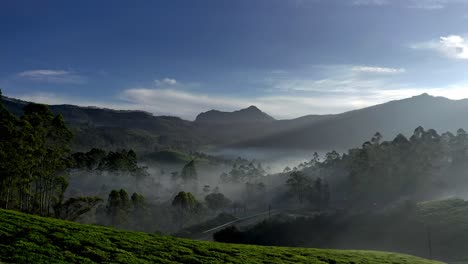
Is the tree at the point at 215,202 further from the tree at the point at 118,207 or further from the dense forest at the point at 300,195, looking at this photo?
the tree at the point at 118,207

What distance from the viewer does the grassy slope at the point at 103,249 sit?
81.4ft

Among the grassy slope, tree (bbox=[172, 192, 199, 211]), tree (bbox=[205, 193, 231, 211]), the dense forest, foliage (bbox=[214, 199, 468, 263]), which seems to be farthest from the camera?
tree (bbox=[205, 193, 231, 211])

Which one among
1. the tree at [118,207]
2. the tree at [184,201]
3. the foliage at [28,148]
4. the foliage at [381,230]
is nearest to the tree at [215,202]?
the tree at [184,201]

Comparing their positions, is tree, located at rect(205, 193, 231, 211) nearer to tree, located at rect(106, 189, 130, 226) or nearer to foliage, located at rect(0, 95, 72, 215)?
tree, located at rect(106, 189, 130, 226)

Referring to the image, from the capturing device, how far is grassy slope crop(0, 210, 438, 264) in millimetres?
24812

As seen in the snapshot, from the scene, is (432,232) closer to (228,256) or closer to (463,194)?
(463,194)

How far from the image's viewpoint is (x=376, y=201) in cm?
15250

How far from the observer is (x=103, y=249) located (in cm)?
2883

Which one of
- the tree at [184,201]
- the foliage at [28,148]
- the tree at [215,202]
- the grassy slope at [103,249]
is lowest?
the tree at [215,202]

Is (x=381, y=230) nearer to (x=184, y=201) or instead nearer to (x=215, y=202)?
(x=184, y=201)

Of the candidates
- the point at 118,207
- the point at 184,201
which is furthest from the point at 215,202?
the point at 118,207

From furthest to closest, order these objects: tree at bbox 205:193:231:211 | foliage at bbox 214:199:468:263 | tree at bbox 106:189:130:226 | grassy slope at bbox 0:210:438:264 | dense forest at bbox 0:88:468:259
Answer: tree at bbox 205:193:231:211 → tree at bbox 106:189:130:226 → foliage at bbox 214:199:468:263 → dense forest at bbox 0:88:468:259 → grassy slope at bbox 0:210:438:264

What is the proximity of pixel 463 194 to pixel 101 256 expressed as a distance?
16189cm

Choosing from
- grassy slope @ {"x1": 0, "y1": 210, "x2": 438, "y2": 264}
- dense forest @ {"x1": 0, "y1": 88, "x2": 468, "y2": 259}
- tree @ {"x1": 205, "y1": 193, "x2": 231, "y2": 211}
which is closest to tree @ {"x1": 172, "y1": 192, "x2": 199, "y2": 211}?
dense forest @ {"x1": 0, "y1": 88, "x2": 468, "y2": 259}
